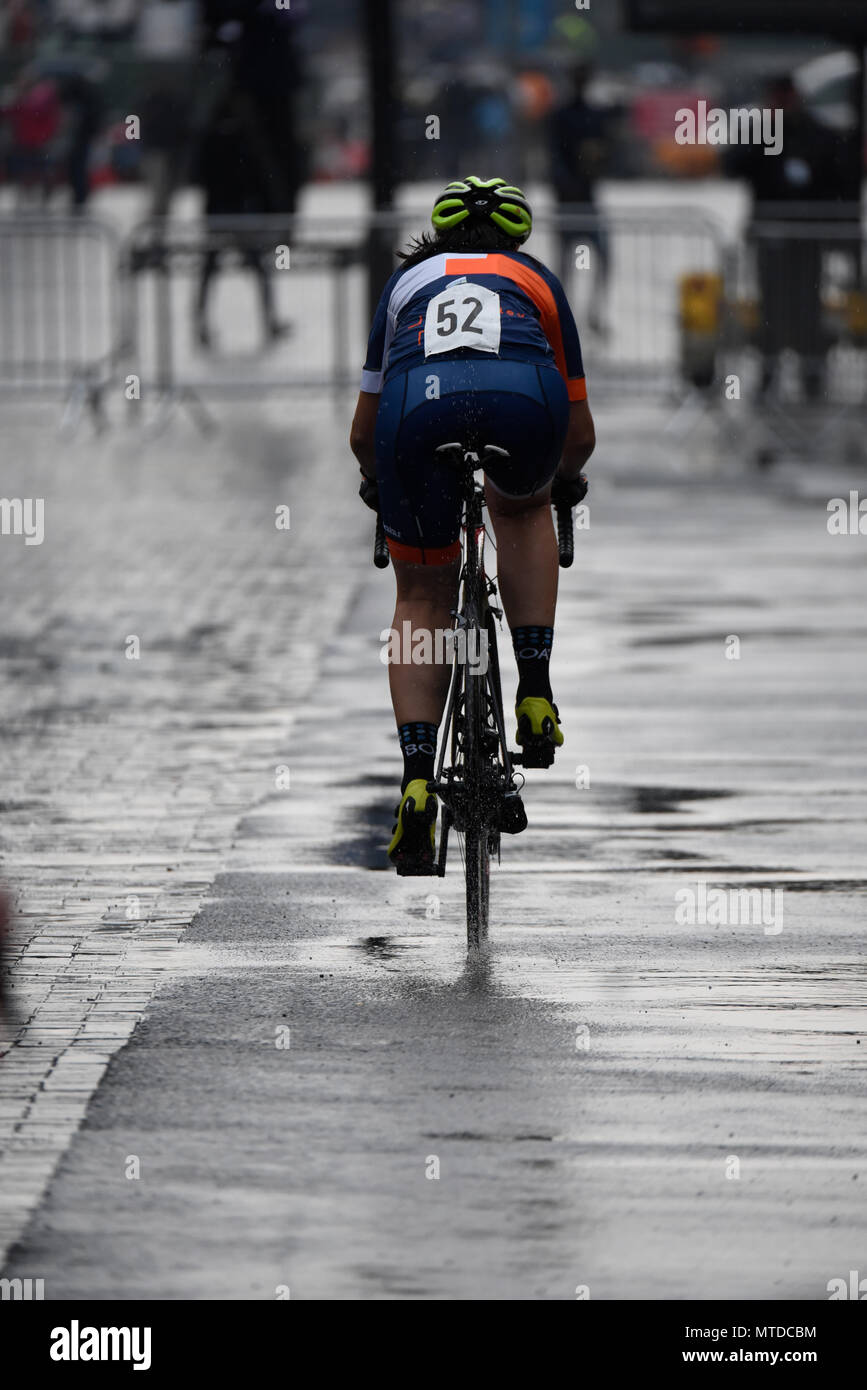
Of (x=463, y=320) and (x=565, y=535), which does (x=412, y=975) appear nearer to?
(x=565, y=535)

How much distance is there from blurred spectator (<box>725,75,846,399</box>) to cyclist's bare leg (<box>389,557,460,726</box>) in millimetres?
11469

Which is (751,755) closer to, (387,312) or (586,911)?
(586,911)

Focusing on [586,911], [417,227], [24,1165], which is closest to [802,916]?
[586,911]

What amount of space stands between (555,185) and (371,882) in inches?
664

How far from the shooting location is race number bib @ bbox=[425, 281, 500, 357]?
6.59m

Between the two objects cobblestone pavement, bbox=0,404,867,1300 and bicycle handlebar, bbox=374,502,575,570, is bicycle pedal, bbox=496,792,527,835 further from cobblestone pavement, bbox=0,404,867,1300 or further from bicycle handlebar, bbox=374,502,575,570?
bicycle handlebar, bbox=374,502,575,570

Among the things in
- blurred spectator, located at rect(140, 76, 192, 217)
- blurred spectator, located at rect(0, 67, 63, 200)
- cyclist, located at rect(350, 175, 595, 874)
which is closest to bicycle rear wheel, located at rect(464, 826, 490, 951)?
cyclist, located at rect(350, 175, 595, 874)

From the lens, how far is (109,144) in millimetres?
41219

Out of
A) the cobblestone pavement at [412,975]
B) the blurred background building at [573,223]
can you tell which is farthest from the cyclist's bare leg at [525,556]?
the blurred background building at [573,223]

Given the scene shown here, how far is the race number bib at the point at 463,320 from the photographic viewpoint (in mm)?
6590

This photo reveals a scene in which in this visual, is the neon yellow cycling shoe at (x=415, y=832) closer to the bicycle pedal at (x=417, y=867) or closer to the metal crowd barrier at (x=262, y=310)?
the bicycle pedal at (x=417, y=867)

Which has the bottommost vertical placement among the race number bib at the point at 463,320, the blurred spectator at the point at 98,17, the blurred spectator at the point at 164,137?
the race number bib at the point at 463,320

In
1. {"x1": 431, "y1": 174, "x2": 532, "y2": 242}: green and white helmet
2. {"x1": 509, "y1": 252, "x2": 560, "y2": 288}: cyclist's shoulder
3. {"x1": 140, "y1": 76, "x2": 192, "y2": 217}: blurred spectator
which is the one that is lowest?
{"x1": 509, "y1": 252, "x2": 560, "y2": 288}: cyclist's shoulder
